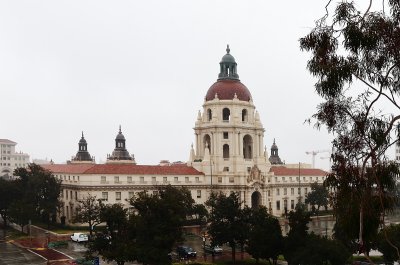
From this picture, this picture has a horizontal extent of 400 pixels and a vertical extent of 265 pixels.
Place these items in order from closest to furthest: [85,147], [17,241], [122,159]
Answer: [17,241], [122,159], [85,147]

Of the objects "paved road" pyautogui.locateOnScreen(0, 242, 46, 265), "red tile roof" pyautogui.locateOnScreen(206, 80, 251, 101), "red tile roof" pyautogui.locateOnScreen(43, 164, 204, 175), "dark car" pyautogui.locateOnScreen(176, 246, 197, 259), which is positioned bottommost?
"paved road" pyautogui.locateOnScreen(0, 242, 46, 265)

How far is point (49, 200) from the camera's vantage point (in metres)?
76.0

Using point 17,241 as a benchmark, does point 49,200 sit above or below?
above

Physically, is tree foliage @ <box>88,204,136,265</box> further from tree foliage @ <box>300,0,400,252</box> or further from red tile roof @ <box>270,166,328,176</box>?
red tile roof @ <box>270,166,328,176</box>

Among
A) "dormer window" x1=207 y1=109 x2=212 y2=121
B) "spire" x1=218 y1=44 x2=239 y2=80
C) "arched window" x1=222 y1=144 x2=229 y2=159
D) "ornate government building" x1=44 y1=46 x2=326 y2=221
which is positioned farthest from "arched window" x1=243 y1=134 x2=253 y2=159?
"spire" x1=218 y1=44 x2=239 y2=80

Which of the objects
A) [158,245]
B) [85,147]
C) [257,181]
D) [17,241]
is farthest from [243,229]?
[85,147]

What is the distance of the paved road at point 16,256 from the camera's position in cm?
5044

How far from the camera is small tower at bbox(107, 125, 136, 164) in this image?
110331 millimetres

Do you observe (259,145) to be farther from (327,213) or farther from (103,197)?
(103,197)

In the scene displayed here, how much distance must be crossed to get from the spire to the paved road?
4964cm

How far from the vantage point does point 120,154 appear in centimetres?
11156

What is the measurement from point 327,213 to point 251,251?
60.6 metres

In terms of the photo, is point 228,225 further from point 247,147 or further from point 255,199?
point 247,147

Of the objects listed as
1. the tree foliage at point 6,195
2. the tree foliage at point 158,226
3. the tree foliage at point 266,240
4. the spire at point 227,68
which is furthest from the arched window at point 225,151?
the tree foliage at point 158,226
